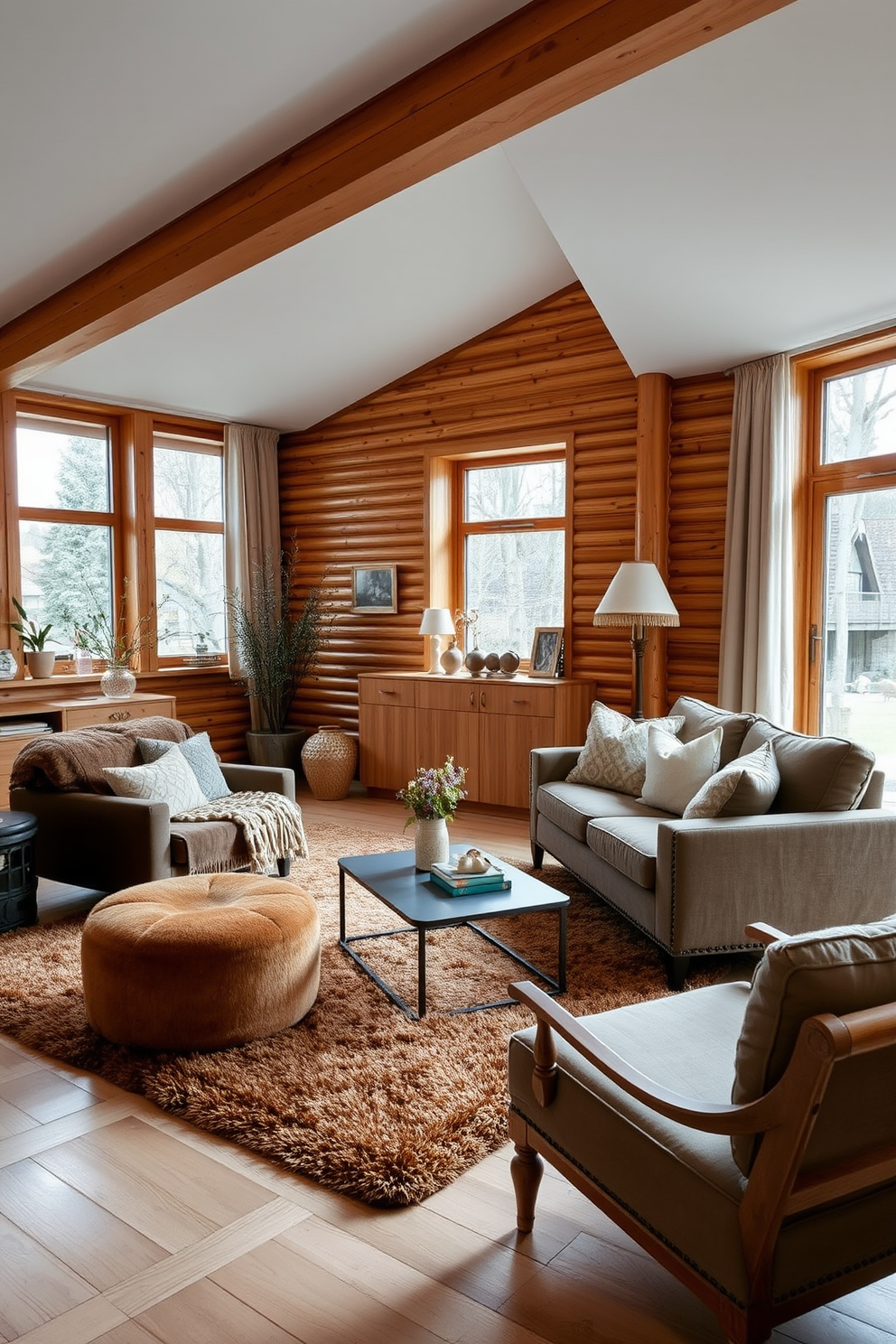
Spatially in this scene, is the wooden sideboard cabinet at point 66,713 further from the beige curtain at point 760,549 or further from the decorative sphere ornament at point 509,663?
the beige curtain at point 760,549

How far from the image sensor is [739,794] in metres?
3.48

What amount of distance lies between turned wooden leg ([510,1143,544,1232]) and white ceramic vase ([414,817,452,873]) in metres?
1.53

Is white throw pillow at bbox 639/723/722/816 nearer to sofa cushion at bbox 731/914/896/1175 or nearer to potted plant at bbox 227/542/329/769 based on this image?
sofa cushion at bbox 731/914/896/1175

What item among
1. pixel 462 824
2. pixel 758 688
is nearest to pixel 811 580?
pixel 758 688

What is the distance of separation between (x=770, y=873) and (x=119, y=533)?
5.20 meters

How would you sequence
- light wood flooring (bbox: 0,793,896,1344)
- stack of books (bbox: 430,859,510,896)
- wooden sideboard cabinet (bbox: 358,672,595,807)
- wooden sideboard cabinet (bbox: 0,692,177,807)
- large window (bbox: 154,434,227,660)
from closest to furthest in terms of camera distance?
light wood flooring (bbox: 0,793,896,1344) → stack of books (bbox: 430,859,510,896) → wooden sideboard cabinet (bbox: 0,692,177,807) → wooden sideboard cabinet (bbox: 358,672,595,807) → large window (bbox: 154,434,227,660)

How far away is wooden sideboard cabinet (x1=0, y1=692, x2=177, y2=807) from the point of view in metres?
5.55

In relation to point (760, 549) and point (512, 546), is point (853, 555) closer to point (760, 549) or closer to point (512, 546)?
point (760, 549)

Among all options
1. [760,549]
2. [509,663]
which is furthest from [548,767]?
[760,549]

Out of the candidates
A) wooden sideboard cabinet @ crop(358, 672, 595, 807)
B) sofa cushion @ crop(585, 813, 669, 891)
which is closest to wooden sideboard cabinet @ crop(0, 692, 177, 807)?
wooden sideboard cabinet @ crop(358, 672, 595, 807)

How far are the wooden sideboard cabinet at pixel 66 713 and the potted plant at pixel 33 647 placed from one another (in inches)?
8.8

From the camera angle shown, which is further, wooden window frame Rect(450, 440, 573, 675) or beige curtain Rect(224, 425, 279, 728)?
beige curtain Rect(224, 425, 279, 728)

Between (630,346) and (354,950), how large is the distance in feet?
12.3

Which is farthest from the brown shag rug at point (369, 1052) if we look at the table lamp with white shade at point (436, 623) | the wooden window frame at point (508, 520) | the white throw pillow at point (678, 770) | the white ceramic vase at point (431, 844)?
the wooden window frame at point (508, 520)
